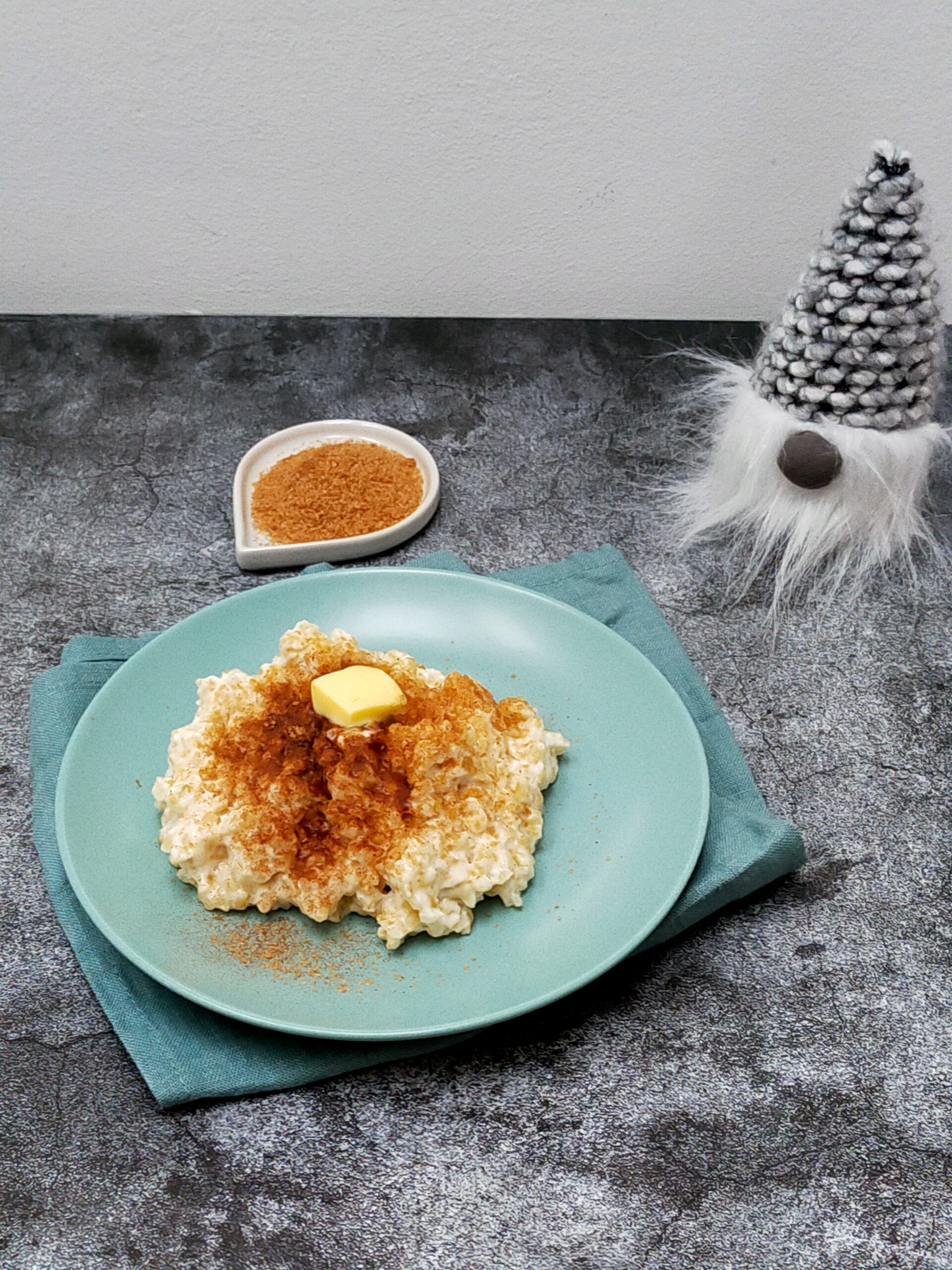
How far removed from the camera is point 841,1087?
3.68 feet

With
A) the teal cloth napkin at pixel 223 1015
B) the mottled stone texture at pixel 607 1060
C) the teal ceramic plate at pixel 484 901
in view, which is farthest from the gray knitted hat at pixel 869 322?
the teal ceramic plate at pixel 484 901

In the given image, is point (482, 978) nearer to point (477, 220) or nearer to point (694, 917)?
point (694, 917)

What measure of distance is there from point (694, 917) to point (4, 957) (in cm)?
69

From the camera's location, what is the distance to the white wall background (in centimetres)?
195

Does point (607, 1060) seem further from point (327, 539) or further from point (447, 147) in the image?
point (447, 147)

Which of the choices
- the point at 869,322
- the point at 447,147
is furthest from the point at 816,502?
the point at 447,147

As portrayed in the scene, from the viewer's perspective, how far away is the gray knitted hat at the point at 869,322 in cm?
156

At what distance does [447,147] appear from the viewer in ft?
6.86

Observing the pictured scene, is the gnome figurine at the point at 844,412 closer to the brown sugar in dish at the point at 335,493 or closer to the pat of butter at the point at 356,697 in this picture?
the brown sugar in dish at the point at 335,493

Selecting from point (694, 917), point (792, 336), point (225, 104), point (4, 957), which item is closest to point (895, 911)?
point (694, 917)

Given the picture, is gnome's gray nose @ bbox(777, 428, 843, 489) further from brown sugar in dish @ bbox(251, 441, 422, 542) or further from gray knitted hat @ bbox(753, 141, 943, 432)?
brown sugar in dish @ bbox(251, 441, 422, 542)

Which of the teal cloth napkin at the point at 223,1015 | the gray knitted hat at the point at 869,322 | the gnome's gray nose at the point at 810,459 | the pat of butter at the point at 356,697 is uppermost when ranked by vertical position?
the gray knitted hat at the point at 869,322

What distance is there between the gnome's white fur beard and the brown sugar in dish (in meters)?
0.43

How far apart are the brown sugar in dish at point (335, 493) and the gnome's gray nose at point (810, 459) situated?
1.71 ft
